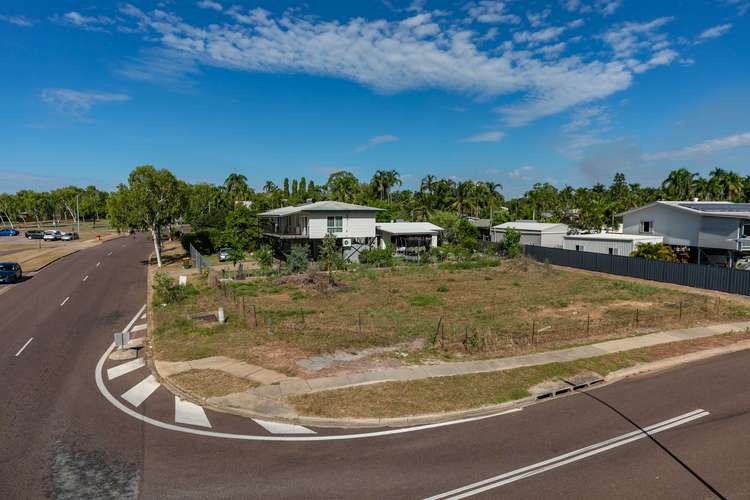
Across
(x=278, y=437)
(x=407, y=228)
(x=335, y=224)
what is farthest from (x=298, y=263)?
(x=278, y=437)

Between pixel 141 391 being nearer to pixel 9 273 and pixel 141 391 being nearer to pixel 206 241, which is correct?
pixel 9 273

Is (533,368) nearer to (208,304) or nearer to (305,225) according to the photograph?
(208,304)

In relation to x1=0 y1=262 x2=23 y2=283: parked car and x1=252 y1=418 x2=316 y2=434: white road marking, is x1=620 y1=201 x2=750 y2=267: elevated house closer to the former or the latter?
x1=252 y1=418 x2=316 y2=434: white road marking

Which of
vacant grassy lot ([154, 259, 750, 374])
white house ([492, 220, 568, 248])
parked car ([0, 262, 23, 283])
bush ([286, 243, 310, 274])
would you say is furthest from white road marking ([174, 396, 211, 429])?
white house ([492, 220, 568, 248])

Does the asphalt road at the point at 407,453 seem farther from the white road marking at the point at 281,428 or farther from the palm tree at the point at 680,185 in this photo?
the palm tree at the point at 680,185

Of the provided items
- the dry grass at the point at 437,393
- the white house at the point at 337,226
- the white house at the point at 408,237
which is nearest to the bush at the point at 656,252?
the white house at the point at 408,237

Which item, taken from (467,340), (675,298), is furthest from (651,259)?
(467,340)

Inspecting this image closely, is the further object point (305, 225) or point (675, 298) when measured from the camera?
point (305, 225)
